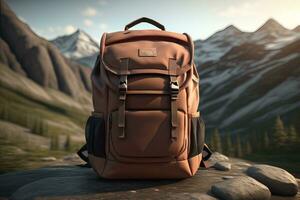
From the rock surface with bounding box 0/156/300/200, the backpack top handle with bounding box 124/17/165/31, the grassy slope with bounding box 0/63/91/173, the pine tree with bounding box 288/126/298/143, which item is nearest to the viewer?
the rock surface with bounding box 0/156/300/200

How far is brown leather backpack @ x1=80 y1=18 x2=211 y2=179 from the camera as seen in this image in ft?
20.1

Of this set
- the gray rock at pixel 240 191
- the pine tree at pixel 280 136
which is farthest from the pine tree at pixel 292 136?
the gray rock at pixel 240 191

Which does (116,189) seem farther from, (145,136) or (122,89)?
(122,89)

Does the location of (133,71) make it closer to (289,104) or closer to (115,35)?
(115,35)

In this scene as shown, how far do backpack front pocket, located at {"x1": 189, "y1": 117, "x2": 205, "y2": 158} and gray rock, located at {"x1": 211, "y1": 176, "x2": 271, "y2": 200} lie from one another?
888 mm

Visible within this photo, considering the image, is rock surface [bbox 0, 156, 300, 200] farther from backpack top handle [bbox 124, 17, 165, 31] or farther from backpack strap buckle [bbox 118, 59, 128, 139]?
backpack top handle [bbox 124, 17, 165, 31]

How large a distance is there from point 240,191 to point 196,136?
4.64ft

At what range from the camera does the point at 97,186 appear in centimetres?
629

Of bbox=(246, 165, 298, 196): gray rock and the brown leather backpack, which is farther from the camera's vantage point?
bbox=(246, 165, 298, 196): gray rock

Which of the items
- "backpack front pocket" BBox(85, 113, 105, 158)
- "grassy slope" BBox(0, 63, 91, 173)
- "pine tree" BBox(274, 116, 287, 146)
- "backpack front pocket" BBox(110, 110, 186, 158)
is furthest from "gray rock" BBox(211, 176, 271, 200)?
"grassy slope" BBox(0, 63, 91, 173)

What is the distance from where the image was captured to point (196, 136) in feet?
22.2

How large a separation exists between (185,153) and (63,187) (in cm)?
232

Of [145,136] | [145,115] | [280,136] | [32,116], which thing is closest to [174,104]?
[145,115]

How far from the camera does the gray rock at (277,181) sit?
6.49 m
